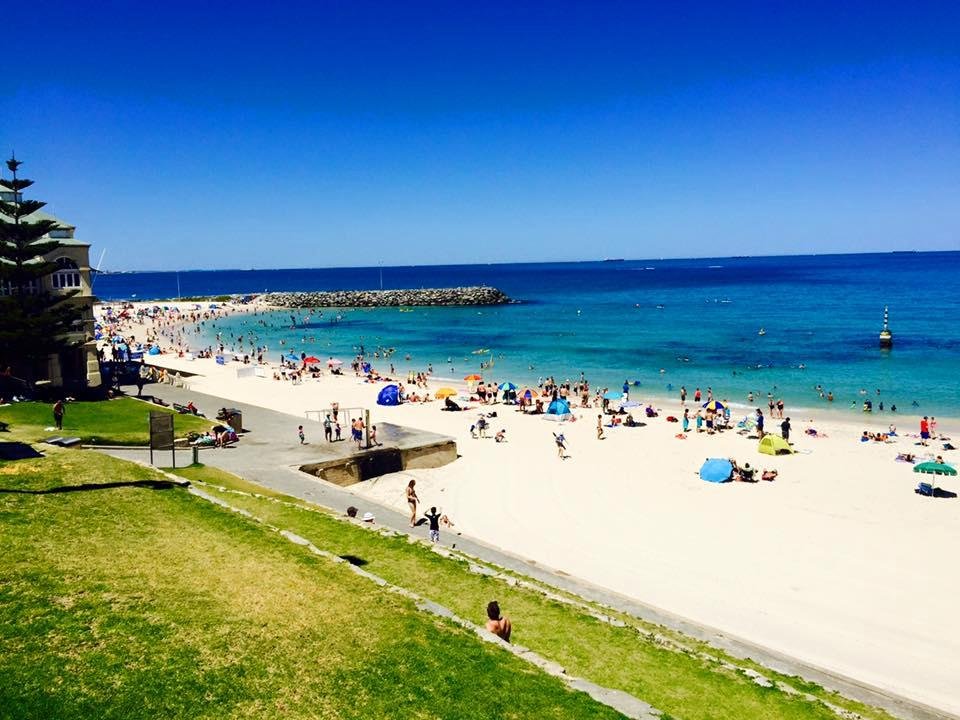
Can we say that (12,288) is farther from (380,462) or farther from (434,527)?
(434,527)

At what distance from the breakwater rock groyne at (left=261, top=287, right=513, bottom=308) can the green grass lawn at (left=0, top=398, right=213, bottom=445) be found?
9926 centimetres

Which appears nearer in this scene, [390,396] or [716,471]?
[716,471]

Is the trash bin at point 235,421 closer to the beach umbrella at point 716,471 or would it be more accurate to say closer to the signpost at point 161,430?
the signpost at point 161,430

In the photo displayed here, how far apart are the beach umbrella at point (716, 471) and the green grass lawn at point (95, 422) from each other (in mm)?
16683

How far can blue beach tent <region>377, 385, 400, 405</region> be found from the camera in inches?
1440

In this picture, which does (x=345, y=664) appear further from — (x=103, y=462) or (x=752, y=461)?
(x=752, y=461)

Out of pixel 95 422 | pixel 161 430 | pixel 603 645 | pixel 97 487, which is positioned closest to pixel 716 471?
pixel 603 645

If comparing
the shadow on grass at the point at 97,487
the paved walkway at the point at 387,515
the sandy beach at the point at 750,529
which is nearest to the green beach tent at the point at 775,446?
the sandy beach at the point at 750,529

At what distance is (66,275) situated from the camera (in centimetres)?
3002

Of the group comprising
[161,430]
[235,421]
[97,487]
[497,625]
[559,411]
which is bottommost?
[559,411]

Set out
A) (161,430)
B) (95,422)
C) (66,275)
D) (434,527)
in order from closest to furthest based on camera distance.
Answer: (434,527)
(161,430)
(95,422)
(66,275)

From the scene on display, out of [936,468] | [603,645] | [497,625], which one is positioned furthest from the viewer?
[936,468]

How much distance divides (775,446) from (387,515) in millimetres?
16528

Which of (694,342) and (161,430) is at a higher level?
(161,430)
